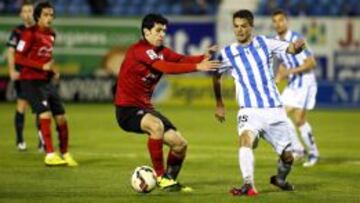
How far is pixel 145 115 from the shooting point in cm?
1006

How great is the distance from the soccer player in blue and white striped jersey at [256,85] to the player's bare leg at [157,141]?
690 mm

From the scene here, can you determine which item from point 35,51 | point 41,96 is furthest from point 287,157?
point 35,51

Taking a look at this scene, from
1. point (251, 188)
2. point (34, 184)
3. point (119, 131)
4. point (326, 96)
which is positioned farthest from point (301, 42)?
point (326, 96)

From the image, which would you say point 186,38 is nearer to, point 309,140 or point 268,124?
point 309,140

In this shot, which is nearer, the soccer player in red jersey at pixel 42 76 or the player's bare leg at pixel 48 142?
the player's bare leg at pixel 48 142

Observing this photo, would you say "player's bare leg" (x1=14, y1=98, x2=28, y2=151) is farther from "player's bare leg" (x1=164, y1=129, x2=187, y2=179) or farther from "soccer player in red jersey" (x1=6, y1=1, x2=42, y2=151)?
"player's bare leg" (x1=164, y1=129, x2=187, y2=179)

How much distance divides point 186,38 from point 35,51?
44.4 ft

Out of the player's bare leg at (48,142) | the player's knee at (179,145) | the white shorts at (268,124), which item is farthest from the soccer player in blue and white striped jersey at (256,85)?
the player's bare leg at (48,142)

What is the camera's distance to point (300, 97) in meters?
13.7

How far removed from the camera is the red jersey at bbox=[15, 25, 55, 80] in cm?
1263

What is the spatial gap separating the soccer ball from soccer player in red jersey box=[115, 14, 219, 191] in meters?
0.34

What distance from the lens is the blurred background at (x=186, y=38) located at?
82.8 feet

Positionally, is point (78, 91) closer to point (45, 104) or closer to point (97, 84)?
point (97, 84)

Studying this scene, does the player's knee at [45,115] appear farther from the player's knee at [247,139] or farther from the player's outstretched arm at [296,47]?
the player's outstretched arm at [296,47]
